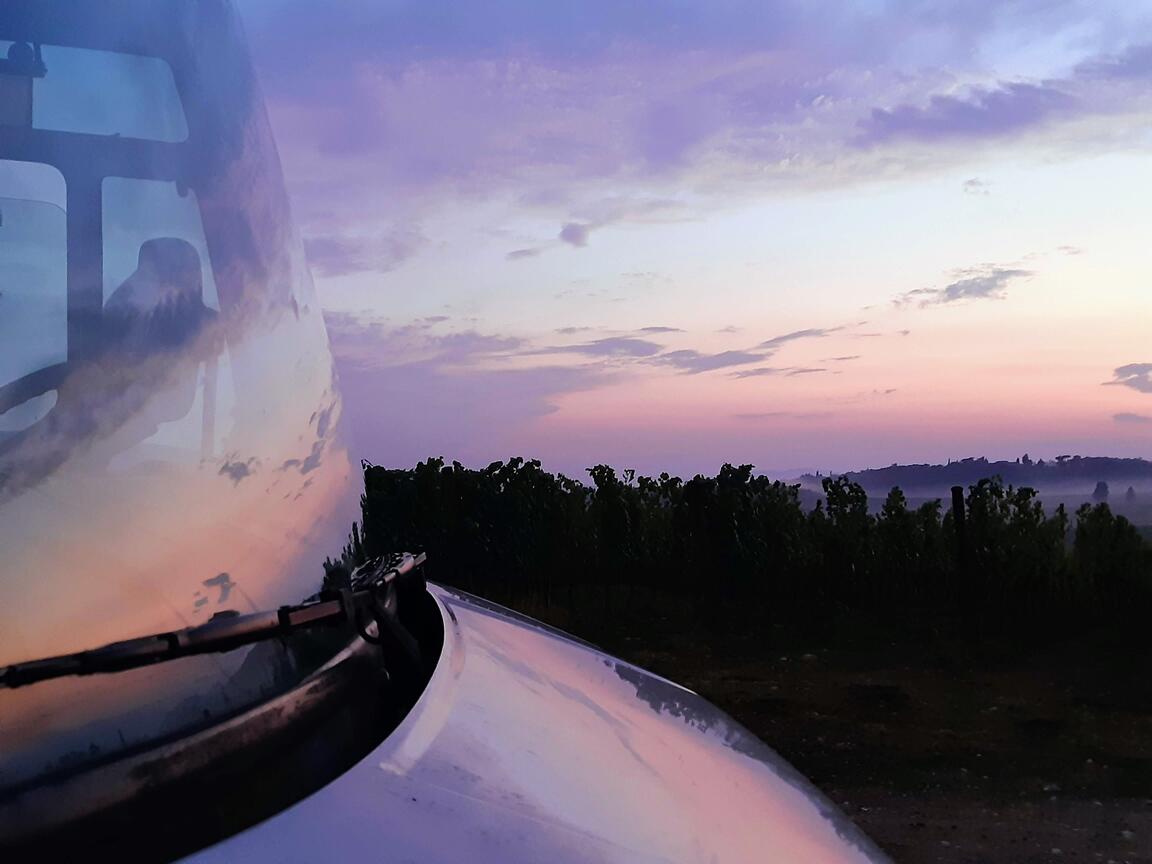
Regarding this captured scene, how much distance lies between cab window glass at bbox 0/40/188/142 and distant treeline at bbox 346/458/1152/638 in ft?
29.0

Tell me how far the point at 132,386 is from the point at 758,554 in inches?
385

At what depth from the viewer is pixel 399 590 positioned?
4.95ft

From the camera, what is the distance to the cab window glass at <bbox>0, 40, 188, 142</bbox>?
1.08m

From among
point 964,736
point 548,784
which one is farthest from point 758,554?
point 548,784

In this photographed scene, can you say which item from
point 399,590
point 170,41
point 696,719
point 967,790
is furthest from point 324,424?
point 967,790

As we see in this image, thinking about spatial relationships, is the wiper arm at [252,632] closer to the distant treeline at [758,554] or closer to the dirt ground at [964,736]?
the dirt ground at [964,736]

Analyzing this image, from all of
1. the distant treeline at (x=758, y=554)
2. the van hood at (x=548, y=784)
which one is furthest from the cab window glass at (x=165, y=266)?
the distant treeline at (x=758, y=554)

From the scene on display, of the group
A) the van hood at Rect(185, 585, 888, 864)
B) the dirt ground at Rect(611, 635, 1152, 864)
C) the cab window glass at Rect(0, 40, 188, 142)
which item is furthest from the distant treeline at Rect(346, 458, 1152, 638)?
the cab window glass at Rect(0, 40, 188, 142)

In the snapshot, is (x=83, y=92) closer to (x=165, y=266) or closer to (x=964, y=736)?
(x=165, y=266)

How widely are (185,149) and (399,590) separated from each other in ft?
2.08

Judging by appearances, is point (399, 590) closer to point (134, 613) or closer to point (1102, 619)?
point (134, 613)

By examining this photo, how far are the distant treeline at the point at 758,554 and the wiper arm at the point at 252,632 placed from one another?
344 inches

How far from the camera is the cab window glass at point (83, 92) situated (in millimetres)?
1076

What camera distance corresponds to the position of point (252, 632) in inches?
41.8
